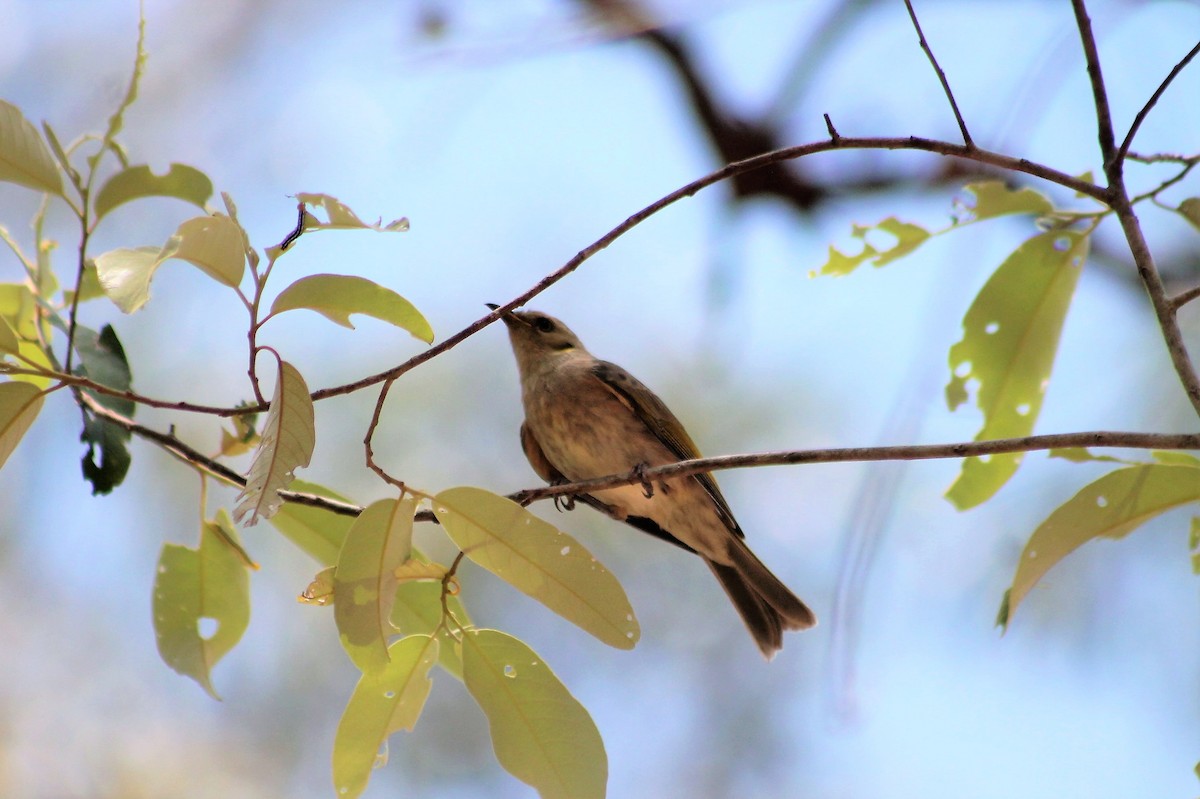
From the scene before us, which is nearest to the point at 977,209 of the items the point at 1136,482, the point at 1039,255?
the point at 1039,255

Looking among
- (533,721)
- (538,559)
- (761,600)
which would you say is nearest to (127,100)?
(538,559)

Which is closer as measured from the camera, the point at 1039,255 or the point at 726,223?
the point at 1039,255

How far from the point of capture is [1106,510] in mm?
2346

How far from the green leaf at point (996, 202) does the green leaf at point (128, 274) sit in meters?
2.02

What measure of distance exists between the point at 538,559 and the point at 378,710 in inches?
19.3

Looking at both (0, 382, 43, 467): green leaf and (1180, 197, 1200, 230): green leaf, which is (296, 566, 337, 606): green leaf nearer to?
(0, 382, 43, 467): green leaf

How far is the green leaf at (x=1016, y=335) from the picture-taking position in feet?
10.00

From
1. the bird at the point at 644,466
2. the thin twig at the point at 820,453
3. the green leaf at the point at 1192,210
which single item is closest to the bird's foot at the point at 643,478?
the thin twig at the point at 820,453

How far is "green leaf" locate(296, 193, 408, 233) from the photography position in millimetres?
2135

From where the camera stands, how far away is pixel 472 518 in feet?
7.57

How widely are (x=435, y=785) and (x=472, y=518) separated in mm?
5650

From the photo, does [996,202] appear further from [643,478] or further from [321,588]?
[321,588]

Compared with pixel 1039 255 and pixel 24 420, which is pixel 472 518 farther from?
pixel 1039 255

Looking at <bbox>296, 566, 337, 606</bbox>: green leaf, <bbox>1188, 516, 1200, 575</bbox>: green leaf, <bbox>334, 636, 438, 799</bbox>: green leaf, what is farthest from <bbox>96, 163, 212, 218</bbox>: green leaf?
<bbox>1188, 516, 1200, 575</bbox>: green leaf
